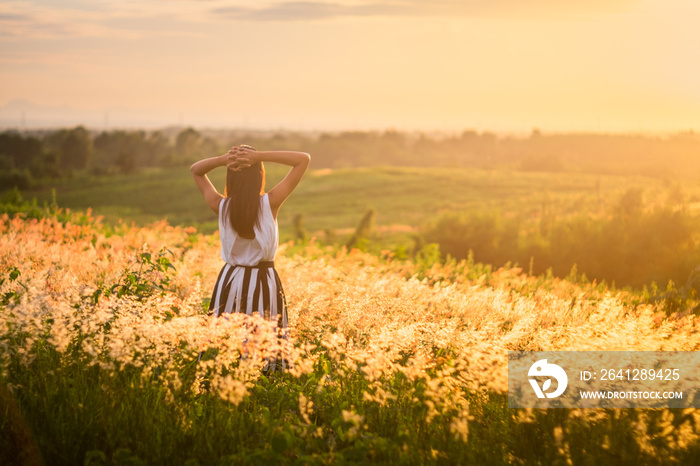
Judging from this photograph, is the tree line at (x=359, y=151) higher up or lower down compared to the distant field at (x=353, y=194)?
higher up

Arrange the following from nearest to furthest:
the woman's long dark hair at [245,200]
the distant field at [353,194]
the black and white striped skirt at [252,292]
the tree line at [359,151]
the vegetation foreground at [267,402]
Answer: the vegetation foreground at [267,402]
the woman's long dark hair at [245,200]
the black and white striped skirt at [252,292]
the distant field at [353,194]
the tree line at [359,151]

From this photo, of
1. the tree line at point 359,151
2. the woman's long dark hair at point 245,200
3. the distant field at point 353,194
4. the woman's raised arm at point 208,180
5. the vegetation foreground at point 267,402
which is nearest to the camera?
the vegetation foreground at point 267,402

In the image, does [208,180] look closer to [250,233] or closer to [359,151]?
[250,233]

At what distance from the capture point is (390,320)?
4.87 meters

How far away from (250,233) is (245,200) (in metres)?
0.26

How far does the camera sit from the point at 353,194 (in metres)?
56.1

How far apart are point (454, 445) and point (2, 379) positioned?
2.70 m

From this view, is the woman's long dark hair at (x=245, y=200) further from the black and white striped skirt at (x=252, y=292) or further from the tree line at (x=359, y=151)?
the tree line at (x=359, y=151)

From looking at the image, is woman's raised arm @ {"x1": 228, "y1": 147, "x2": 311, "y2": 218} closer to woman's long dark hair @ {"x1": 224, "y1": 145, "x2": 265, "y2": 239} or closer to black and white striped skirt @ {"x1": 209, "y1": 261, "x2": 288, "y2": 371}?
woman's long dark hair @ {"x1": 224, "y1": 145, "x2": 265, "y2": 239}

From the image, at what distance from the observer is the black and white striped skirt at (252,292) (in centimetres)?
441

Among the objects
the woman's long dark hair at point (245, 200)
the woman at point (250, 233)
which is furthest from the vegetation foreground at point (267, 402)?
the woman's long dark hair at point (245, 200)

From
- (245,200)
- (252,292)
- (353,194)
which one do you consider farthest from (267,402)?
(353,194)

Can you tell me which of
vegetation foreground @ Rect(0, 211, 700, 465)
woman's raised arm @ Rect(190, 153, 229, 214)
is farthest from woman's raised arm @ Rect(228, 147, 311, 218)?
vegetation foreground @ Rect(0, 211, 700, 465)

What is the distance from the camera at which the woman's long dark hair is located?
4.28 meters
